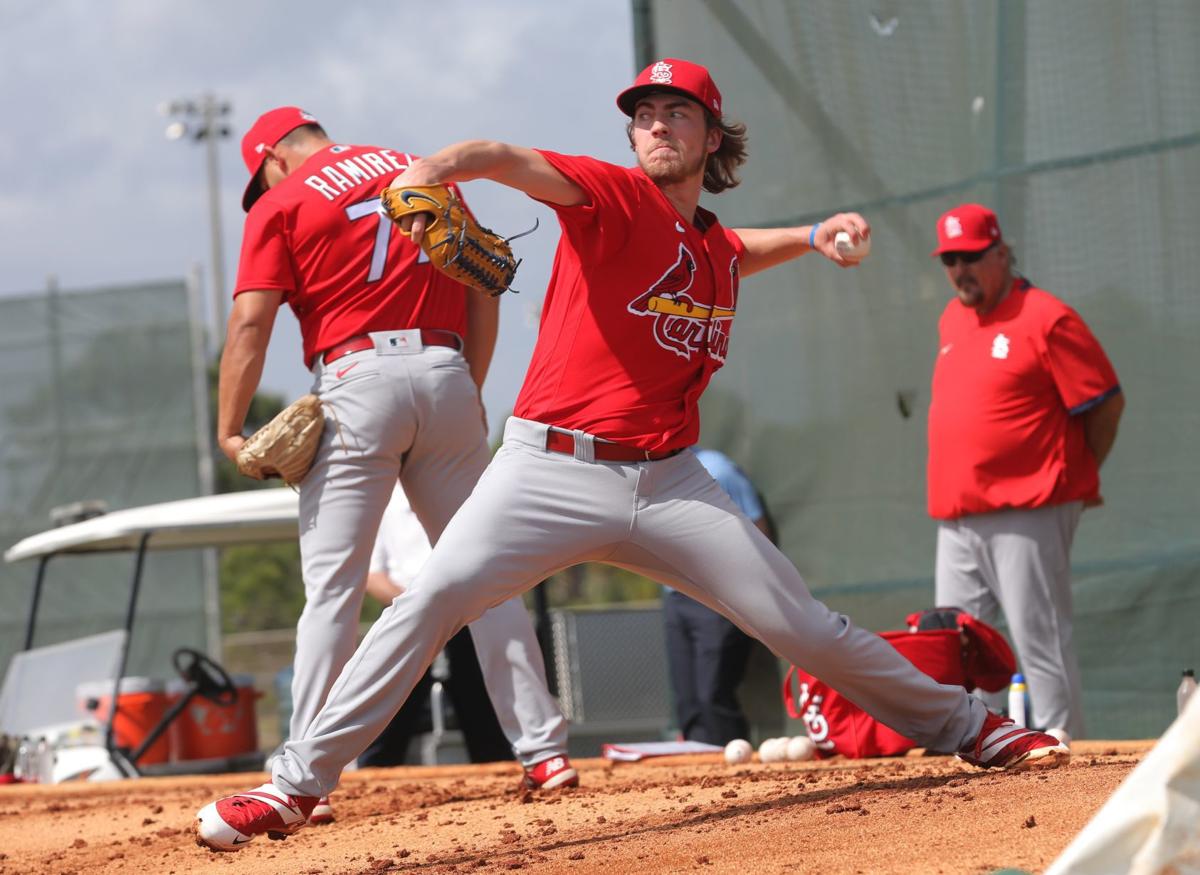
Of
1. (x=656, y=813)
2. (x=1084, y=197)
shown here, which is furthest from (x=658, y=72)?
(x=1084, y=197)

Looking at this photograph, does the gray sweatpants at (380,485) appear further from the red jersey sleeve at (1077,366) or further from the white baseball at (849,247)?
the red jersey sleeve at (1077,366)

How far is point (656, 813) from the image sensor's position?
471cm

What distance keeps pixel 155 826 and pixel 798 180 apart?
16.1ft

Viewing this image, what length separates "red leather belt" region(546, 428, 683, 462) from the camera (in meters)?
4.22

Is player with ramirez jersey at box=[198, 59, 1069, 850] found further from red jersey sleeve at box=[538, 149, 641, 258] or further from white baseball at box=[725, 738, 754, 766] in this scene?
white baseball at box=[725, 738, 754, 766]

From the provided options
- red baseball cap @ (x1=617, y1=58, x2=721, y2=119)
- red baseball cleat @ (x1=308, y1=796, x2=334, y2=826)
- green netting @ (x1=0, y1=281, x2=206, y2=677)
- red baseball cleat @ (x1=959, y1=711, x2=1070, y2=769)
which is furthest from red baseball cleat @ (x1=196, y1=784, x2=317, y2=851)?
green netting @ (x1=0, y1=281, x2=206, y2=677)

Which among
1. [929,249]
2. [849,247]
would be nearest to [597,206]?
[849,247]

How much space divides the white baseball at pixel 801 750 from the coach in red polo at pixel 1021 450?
3.20 ft

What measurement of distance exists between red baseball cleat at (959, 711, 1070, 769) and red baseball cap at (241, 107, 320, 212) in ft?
9.70

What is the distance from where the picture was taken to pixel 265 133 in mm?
5578

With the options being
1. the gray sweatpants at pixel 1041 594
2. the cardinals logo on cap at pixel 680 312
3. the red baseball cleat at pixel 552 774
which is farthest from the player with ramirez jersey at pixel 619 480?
the gray sweatpants at pixel 1041 594

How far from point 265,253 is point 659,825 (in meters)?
2.16

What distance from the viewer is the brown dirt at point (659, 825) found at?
12.1ft

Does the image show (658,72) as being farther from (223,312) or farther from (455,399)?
(223,312)
